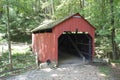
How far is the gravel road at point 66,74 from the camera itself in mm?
10461

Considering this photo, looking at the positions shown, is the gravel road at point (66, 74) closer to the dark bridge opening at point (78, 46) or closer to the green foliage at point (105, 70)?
the green foliage at point (105, 70)

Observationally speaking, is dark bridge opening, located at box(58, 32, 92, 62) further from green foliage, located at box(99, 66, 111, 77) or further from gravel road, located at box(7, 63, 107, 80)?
gravel road, located at box(7, 63, 107, 80)

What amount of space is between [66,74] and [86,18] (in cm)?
1042

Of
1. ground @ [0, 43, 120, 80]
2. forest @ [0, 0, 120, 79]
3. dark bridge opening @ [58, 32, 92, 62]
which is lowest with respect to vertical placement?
ground @ [0, 43, 120, 80]

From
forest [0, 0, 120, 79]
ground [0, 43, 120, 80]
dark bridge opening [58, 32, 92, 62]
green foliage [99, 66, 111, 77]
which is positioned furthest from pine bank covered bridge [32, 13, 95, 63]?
green foliage [99, 66, 111, 77]

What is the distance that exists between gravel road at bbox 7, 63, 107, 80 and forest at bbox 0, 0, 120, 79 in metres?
2.62

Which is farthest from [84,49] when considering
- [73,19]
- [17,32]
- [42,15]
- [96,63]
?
[42,15]

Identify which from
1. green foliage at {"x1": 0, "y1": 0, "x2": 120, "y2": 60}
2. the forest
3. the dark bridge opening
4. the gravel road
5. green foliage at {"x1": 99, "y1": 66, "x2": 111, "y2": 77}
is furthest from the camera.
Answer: the dark bridge opening

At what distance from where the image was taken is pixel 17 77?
10711mm

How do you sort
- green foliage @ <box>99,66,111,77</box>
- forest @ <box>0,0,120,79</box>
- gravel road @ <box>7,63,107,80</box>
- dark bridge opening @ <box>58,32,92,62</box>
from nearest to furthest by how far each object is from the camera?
gravel road @ <box>7,63,107,80</box>
green foliage @ <box>99,66,111,77</box>
forest @ <box>0,0,120,79</box>
dark bridge opening @ <box>58,32,92,62</box>

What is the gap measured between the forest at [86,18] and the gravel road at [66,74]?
262 cm

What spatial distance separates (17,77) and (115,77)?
601 centimetres

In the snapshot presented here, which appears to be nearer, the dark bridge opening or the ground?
the ground

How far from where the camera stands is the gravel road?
10461mm
